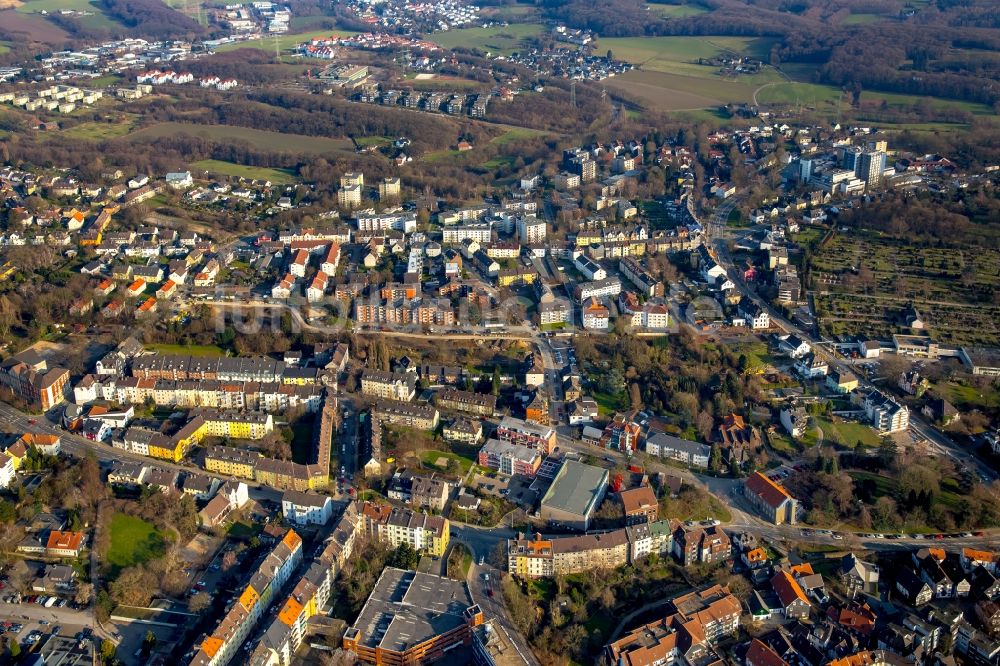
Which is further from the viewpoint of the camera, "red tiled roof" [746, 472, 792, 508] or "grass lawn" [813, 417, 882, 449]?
"grass lawn" [813, 417, 882, 449]

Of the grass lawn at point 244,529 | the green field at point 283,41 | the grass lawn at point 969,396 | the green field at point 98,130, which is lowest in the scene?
the grass lawn at point 244,529

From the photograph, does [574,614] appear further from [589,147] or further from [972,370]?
[589,147]

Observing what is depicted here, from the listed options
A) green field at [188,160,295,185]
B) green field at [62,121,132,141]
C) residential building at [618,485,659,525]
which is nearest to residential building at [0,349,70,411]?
residential building at [618,485,659,525]

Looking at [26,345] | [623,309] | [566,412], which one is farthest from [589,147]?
[26,345]

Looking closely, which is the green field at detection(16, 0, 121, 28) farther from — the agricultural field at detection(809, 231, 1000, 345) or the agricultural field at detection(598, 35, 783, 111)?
the agricultural field at detection(809, 231, 1000, 345)

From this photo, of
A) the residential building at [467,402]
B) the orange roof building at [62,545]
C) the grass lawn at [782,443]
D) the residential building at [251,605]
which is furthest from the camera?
the residential building at [467,402]

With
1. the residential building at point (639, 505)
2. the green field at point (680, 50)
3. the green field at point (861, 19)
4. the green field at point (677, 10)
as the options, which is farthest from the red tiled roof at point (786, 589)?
the green field at point (677, 10)

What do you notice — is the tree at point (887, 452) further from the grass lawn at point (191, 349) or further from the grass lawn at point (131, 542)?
the grass lawn at point (191, 349)
